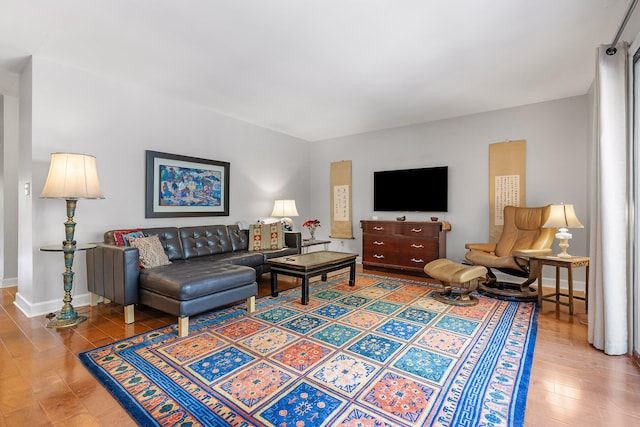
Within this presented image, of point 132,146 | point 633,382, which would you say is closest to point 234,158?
point 132,146

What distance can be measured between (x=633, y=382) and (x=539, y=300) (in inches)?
58.6

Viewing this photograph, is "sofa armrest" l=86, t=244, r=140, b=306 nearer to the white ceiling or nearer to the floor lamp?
the floor lamp

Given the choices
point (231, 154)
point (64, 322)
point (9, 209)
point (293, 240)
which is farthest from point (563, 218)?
point (9, 209)

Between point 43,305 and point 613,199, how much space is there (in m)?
5.14

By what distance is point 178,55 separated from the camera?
302 cm

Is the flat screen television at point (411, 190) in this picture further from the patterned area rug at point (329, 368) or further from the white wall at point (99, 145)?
the white wall at point (99, 145)

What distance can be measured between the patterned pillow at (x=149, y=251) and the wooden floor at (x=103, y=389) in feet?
1.98

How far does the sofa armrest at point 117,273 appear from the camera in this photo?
280 cm

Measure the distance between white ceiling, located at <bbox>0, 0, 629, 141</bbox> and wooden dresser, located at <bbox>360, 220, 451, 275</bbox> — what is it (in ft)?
6.22

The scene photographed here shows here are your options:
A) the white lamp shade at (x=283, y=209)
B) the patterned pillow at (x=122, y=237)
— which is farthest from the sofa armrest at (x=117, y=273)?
the white lamp shade at (x=283, y=209)

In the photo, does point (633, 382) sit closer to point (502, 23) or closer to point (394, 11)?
point (502, 23)

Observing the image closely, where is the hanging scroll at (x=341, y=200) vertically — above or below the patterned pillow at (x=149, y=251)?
above

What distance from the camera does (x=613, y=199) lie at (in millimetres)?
2223

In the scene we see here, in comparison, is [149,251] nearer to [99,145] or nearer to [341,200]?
[99,145]
